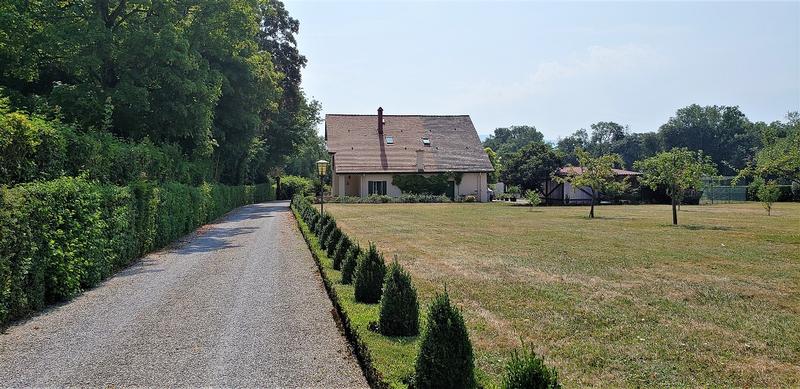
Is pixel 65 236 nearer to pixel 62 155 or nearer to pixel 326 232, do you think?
pixel 62 155

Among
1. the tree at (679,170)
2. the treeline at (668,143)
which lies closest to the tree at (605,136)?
the treeline at (668,143)

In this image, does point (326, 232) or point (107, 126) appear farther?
point (107, 126)

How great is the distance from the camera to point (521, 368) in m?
3.51

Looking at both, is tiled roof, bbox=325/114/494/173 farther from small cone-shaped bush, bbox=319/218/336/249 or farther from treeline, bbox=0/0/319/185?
small cone-shaped bush, bbox=319/218/336/249

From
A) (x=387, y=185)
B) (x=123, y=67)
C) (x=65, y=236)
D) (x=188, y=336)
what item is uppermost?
(x=123, y=67)

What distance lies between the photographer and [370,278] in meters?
8.36

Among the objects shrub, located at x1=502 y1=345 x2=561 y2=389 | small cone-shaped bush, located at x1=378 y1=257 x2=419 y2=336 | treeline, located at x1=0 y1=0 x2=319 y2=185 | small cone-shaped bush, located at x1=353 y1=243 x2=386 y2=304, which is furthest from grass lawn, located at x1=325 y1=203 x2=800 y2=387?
treeline, located at x1=0 y1=0 x2=319 y2=185

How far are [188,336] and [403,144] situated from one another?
45.2 metres

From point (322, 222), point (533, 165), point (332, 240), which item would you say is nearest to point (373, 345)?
point (332, 240)

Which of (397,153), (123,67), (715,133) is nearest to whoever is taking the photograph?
(123,67)

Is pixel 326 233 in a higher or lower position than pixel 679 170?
lower

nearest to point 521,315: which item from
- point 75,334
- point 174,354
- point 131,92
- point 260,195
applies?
point 174,354

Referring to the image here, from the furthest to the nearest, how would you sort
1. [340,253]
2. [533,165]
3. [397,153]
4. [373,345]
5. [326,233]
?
[397,153] → [533,165] → [326,233] → [340,253] → [373,345]

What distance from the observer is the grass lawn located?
5.61 meters
